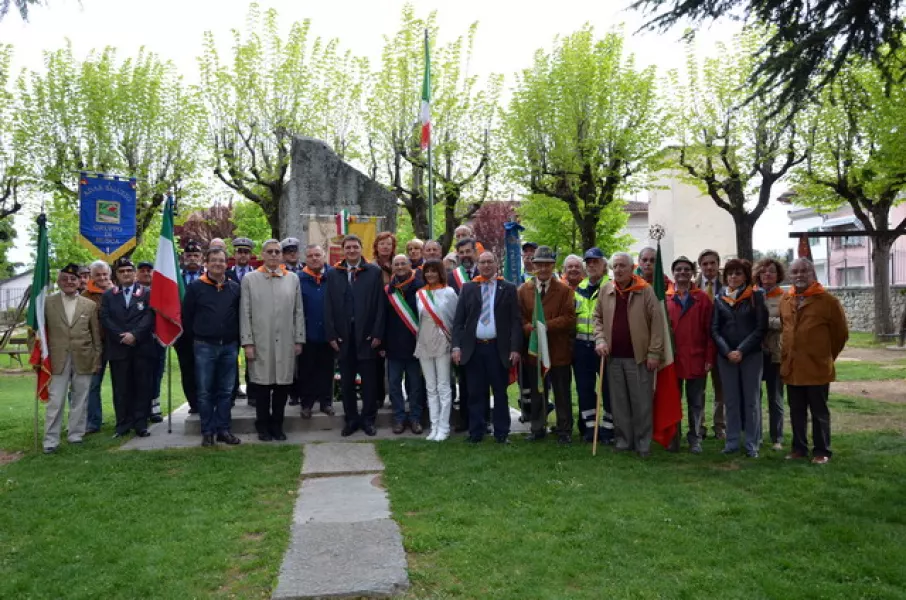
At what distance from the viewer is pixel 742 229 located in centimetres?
2138

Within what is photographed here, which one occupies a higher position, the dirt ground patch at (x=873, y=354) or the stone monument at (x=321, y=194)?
the stone monument at (x=321, y=194)

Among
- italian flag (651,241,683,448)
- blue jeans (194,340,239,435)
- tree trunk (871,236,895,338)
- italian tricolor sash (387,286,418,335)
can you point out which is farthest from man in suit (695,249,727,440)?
tree trunk (871,236,895,338)

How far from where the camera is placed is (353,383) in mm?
7930

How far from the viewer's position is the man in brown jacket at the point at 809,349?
21.4 feet

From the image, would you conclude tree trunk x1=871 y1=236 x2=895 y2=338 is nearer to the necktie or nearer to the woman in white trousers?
the necktie

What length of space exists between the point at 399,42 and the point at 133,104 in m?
8.20

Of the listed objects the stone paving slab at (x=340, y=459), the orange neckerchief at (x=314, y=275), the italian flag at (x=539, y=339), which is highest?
the orange neckerchief at (x=314, y=275)

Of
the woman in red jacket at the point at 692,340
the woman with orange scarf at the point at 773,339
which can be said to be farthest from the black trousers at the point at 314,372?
the woman with orange scarf at the point at 773,339

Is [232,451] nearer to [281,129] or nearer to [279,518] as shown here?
[279,518]

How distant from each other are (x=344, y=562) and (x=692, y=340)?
4478 mm

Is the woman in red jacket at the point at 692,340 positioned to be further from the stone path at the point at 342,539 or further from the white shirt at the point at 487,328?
the stone path at the point at 342,539

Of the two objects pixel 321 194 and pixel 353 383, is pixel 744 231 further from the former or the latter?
pixel 353 383

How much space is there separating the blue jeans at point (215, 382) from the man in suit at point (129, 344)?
103 cm

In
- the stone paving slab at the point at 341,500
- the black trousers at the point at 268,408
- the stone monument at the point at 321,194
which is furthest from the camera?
the stone monument at the point at 321,194
